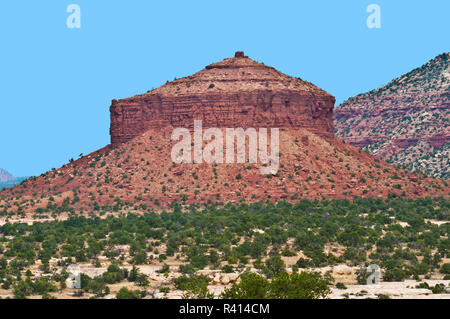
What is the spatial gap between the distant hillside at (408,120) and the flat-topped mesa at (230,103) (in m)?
37.2

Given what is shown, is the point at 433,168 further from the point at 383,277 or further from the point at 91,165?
the point at 383,277

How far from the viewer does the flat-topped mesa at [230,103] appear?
287 feet

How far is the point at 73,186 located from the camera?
279 feet

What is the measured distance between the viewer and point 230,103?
87.5m

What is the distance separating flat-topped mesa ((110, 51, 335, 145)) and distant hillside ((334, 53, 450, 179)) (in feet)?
122

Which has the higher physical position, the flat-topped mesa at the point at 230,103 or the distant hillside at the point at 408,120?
the distant hillside at the point at 408,120

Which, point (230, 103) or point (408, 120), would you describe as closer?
point (230, 103)

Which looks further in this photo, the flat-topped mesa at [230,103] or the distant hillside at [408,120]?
the distant hillside at [408,120]

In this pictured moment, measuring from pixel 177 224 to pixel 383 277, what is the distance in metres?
25.8

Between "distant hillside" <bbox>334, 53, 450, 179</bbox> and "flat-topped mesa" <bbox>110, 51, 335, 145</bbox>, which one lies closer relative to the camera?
"flat-topped mesa" <bbox>110, 51, 335, 145</bbox>

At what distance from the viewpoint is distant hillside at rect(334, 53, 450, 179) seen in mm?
128875

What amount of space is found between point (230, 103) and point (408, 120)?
57109 mm

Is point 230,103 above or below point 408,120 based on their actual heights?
below

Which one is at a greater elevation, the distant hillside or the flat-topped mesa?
the distant hillside
